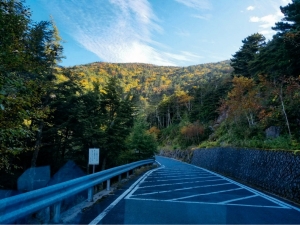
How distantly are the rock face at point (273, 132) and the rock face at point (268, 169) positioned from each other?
4224 mm

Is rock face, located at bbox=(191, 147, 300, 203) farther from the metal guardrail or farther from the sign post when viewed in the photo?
the metal guardrail

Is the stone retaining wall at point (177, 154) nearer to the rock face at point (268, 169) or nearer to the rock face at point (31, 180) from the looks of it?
the rock face at point (268, 169)

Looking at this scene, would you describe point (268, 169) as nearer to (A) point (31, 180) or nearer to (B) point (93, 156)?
(B) point (93, 156)

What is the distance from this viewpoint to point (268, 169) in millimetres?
10586

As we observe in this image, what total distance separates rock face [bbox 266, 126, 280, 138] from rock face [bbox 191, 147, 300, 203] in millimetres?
4224

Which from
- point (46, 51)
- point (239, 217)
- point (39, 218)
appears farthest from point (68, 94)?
point (239, 217)

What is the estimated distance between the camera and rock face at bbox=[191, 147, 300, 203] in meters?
8.37

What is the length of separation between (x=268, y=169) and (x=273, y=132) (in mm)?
10552

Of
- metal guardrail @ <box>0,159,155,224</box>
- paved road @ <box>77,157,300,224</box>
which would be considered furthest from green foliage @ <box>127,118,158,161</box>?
metal guardrail @ <box>0,159,155,224</box>

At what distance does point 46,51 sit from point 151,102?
294 ft

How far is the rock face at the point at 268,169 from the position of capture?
27.5ft

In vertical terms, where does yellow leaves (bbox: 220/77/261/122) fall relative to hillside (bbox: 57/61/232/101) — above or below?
below

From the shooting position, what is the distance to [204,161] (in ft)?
90.5

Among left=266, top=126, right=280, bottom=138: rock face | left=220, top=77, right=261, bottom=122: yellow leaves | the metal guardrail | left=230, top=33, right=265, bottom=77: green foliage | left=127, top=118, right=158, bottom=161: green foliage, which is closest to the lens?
the metal guardrail
